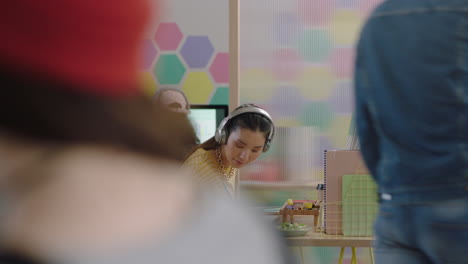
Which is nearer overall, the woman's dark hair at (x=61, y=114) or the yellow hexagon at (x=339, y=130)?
the woman's dark hair at (x=61, y=114)

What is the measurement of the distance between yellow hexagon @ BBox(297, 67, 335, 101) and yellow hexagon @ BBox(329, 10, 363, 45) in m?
0.19

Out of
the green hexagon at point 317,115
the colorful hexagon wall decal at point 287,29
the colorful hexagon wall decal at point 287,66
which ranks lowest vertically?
the green hexagon at point 317,115

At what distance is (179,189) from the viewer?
29 centimetres

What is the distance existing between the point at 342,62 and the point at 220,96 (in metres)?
1.08

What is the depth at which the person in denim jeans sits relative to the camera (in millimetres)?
1173

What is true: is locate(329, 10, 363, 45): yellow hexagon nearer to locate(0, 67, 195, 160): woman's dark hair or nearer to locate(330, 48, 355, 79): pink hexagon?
locate(330, 48, 355, 79): pink hexagon

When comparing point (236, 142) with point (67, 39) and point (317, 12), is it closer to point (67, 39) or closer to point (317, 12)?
point (317, 12)

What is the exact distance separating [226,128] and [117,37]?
249 cm

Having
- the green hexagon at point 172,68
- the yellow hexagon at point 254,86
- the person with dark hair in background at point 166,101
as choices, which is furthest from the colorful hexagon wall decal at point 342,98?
the person with dark hair in background at point 166,101

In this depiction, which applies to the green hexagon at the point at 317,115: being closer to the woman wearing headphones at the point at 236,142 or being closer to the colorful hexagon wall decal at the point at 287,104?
the colorful hexagon wall decal at the point at 287,104

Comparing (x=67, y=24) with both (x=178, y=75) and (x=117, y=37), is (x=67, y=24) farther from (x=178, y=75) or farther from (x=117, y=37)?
(x=178, y=75)

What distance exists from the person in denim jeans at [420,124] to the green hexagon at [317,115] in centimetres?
186

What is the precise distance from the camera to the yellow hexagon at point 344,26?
3.27m

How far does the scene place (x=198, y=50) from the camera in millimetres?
4129
